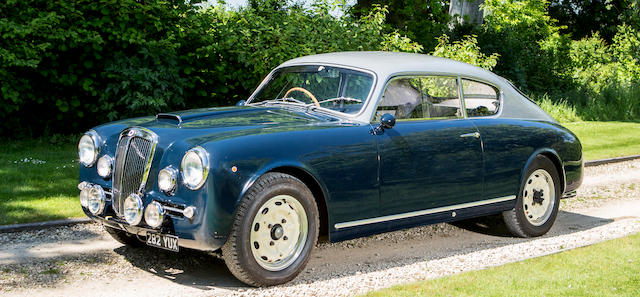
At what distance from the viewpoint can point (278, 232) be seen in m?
5.45

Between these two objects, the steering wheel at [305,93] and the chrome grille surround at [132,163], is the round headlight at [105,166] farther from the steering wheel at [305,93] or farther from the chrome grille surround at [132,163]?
the steering wheel at [305,93]

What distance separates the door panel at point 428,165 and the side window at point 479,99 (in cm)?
36

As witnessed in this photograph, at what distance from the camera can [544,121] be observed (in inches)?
306

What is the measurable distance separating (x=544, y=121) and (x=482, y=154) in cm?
130

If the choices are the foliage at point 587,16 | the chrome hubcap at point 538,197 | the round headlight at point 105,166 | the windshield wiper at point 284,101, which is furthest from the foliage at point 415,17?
the foliage at point 587,16

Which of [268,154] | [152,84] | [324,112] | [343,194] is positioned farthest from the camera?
[152,84]

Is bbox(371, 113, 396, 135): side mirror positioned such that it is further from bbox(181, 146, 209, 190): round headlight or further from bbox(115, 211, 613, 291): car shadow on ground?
bbox(181, 146, 209, 190): round headlight

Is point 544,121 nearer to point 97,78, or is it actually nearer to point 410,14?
point 97,78

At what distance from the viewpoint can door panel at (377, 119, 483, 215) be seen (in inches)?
241

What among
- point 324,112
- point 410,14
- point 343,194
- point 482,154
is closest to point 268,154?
point 343,194

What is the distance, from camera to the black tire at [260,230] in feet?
17.1

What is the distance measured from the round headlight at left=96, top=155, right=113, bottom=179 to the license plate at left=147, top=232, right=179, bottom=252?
2.42ft

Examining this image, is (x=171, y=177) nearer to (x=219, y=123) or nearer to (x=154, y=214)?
(x=154, y=214)

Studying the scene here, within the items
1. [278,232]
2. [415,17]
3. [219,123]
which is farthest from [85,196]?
[415,17]
